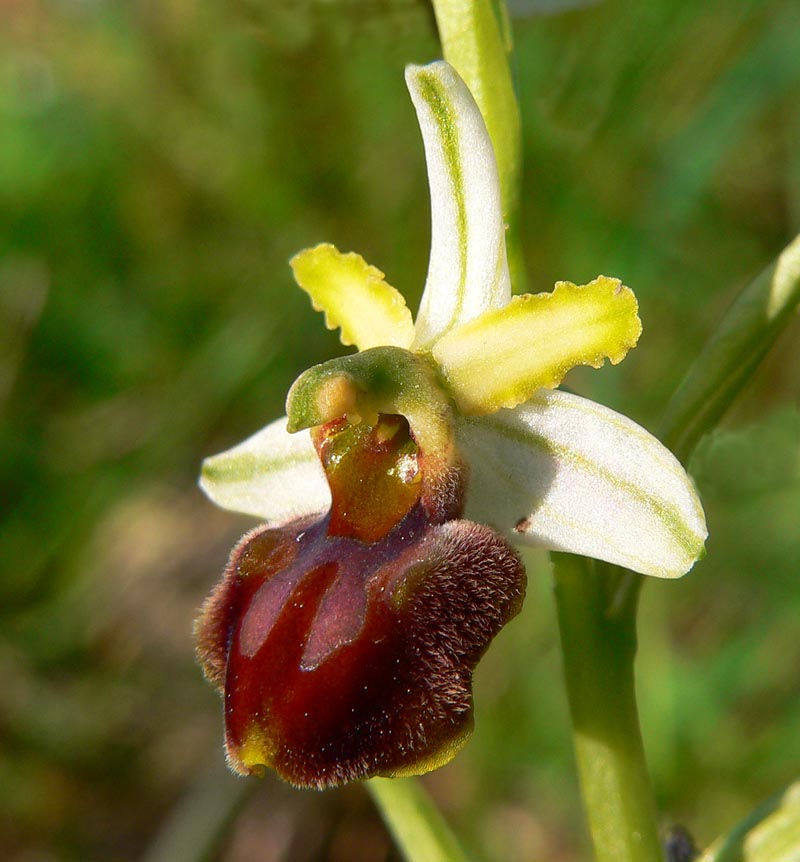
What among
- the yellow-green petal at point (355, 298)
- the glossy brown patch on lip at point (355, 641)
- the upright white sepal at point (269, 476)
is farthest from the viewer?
the upright white sepal at point (269, 476)

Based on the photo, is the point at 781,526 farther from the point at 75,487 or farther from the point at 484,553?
the point at 75,487

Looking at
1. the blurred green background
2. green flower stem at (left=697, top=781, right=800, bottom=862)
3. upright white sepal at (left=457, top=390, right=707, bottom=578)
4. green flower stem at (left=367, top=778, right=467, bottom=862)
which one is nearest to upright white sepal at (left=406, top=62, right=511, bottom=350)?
upright white sepal at (left=457, top=390, right=707, bottom=578)

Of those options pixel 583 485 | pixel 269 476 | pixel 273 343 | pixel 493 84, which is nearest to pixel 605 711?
pixel 583 485

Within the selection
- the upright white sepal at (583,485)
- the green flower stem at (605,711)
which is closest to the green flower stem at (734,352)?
the upright white sepal at (583,485)

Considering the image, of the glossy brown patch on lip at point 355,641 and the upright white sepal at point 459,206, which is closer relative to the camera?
the glossy brown patch on lip at point 355,641

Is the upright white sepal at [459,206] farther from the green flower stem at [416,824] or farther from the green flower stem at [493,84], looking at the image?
the green flower stem at [416,824]

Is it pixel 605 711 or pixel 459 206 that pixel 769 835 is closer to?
pixel 605 711

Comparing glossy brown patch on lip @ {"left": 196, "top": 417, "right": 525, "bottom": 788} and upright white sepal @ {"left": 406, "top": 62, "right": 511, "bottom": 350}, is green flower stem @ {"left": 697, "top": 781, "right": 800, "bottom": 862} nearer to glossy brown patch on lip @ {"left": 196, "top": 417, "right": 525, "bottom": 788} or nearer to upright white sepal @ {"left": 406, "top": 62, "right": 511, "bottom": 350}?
glossy brown patch on lip @ {"left": 196, "top": 417, "right": 525, "bottom": 788}
